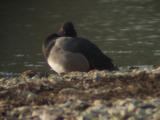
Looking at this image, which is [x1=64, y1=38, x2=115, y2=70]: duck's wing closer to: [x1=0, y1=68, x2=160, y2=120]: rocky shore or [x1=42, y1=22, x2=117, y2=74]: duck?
[x1=42, y1=22, x2=117, y2=74]: duck

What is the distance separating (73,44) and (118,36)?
11.2 m

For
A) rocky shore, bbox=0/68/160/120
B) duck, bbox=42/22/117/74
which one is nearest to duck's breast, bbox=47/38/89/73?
duck, bbox=42/22/117/74

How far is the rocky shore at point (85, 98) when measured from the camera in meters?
5.77

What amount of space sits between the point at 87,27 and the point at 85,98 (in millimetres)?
18289

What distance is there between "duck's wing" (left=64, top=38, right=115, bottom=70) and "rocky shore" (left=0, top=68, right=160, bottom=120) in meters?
2.69

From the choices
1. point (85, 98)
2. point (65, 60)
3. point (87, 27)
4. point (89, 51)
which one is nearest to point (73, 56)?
point (65, 60)

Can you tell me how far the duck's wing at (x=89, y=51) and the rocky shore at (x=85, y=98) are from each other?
8.81 feet

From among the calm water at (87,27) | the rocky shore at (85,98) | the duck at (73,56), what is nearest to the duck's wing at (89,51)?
the duck at (73,56)

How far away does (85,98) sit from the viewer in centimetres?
648

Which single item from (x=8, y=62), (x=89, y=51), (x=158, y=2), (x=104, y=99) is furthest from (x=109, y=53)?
(x=158, y=2)

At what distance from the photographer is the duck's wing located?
35.3 feet

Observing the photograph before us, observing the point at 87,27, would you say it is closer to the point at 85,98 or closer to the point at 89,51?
the point at 89,51

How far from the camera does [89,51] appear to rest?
36.0 ft

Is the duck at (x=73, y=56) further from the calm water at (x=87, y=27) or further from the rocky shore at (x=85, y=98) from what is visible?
the calm water at (x=87, y=27)
